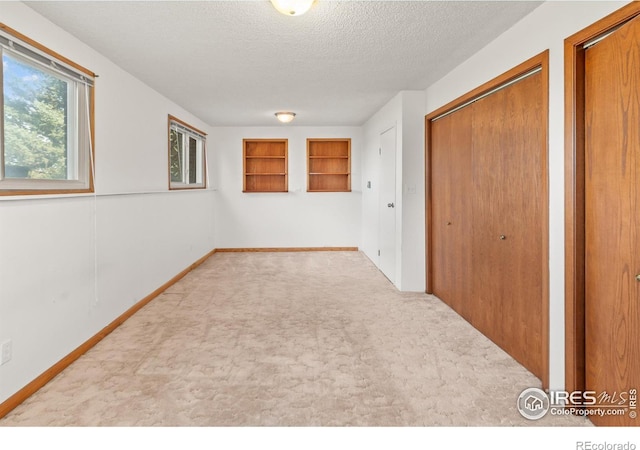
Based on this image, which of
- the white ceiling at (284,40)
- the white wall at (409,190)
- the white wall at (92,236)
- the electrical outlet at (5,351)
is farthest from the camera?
the white wall at (409,190)

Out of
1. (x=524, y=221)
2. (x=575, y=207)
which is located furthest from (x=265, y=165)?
(x=575, y=207)

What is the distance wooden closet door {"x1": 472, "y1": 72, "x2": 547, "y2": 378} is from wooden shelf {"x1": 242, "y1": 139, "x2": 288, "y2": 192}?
203 inches

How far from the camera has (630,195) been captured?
1.90 meters

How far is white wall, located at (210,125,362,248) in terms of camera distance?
8281mm

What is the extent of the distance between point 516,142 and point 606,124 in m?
0.93

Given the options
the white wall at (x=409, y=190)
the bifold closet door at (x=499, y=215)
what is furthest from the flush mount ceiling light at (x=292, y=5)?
the white wall at (x=409, y=190)

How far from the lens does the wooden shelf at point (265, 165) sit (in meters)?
8.34

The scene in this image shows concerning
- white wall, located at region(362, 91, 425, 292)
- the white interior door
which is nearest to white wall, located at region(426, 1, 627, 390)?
white wall, located at region(362, 91, 425, 292)

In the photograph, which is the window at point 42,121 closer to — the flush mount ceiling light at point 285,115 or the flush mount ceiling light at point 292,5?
the flush mount ceiling light at point 292,5

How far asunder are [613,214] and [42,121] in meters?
3.51

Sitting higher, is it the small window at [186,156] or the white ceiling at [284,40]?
the white ceiling at [284,40]

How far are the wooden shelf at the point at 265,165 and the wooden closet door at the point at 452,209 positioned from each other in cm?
413

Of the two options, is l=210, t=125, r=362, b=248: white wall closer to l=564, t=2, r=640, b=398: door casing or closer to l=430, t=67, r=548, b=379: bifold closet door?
l=430, t=67, r=548, b=379: bifold closet door
